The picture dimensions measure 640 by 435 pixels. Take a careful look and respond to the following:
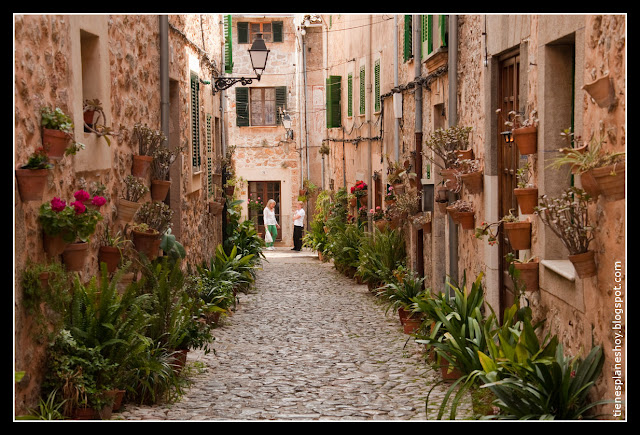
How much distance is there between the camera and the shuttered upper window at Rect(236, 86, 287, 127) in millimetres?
27203

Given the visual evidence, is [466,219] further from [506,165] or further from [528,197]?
[528,197]

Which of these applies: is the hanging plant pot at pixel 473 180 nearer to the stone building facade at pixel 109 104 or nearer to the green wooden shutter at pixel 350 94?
the stone building facade at pixel 109 104

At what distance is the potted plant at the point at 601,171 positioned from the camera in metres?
4.43

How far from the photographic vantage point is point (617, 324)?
4.52m

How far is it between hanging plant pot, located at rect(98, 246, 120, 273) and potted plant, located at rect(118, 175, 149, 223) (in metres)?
0.74

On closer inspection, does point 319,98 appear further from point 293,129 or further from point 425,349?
point 425,349

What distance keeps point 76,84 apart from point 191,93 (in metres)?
5.24

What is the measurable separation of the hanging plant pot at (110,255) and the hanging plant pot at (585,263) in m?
3.86

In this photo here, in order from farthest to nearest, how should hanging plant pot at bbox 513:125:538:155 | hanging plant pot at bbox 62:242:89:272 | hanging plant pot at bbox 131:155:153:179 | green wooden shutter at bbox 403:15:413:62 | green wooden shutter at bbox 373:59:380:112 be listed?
green wooden shutter at bbox 373:59:380:112
green wooden shutter at bbox 403:15:413:62
hanging plant pot at bbox 131:155:153:179
hanging plant pot at bbox 513:125:538:155
hanging plant pot at bbox 62:242:89:272

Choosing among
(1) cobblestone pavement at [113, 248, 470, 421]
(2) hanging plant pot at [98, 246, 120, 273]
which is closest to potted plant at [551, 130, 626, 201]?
(1) cobblestone pavement at [113, 248, 470, 421]

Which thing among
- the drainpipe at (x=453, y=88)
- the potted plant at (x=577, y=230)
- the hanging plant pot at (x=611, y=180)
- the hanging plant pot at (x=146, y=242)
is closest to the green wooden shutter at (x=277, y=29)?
the drainpipe at (x=453, y=88)


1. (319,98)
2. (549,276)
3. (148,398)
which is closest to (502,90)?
(549,276)

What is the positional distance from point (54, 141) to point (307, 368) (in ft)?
12.2

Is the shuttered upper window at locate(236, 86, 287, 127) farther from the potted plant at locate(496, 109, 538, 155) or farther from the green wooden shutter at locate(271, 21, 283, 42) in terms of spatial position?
the potted plant at locate(496, 109, 538, 155)
